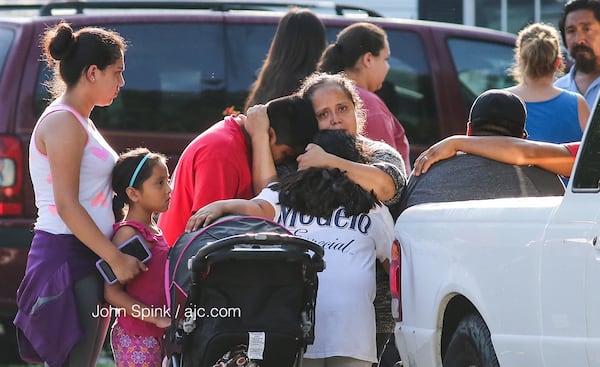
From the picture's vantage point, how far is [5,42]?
880 cm

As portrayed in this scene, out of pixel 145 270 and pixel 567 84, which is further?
pixel 567 84

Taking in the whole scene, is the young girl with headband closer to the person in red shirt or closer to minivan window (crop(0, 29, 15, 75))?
the person in red shirt

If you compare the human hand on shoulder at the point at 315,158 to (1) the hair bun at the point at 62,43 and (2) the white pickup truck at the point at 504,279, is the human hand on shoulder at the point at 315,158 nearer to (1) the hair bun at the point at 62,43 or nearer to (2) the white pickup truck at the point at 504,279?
(2) the white pickup truck at the point at 504,279

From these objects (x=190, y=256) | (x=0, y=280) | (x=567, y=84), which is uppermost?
(x=190, y=256)

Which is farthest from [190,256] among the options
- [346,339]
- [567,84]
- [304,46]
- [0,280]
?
[567,84]

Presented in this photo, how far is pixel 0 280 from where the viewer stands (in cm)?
842

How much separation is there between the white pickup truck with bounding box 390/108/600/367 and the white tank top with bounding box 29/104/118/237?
4.46 feet

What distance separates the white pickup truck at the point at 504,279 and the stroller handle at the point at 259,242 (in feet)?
1.78

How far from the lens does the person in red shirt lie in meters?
6.07

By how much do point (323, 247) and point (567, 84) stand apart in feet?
11.9

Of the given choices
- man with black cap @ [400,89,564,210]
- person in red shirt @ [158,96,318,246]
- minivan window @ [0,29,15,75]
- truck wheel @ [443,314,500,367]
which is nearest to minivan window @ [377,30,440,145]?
minivan window @ [0,29,15,75]

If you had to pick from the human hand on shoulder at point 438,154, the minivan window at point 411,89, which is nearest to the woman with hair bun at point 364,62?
the human hand on shoulder at point 438,154

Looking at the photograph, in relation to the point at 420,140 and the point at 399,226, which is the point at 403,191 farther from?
the point at 420,140

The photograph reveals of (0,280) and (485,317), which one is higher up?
(485,317)
